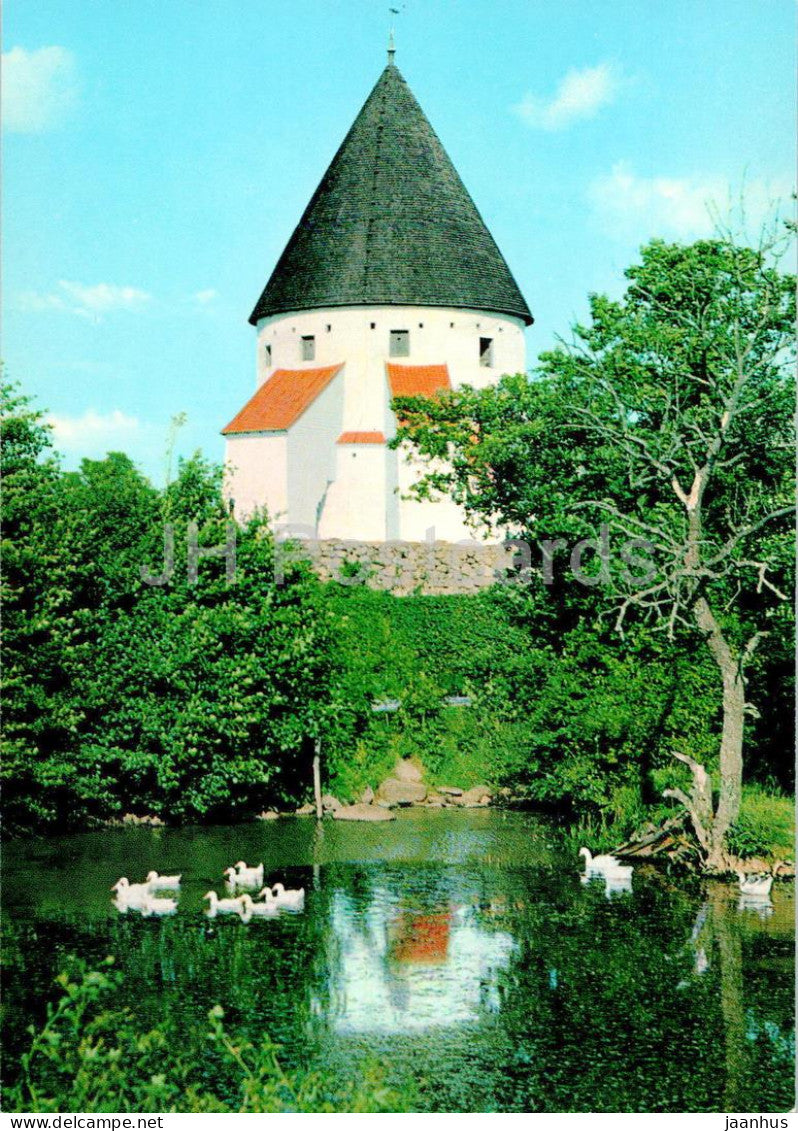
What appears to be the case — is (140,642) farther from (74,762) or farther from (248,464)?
(248,464)

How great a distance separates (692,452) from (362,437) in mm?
29017

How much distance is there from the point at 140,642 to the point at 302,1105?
53.1 feet

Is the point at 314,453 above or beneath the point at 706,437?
above

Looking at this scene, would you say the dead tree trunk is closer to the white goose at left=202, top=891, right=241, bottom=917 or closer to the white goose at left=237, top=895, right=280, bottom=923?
the white goose at left=237, top=895, right=280, bottom=923

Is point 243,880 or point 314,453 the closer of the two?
point 243,880

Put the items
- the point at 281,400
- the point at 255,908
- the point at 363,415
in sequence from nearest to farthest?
the point at 255,908 < the point at 281,400 < the point at 363,415

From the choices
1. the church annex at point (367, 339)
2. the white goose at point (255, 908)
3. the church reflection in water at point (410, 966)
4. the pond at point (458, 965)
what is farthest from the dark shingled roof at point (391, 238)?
the white goose at point (255, 908)

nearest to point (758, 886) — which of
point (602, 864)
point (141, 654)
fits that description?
point (602, 864)

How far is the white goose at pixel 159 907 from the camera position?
Answer: 19.9m

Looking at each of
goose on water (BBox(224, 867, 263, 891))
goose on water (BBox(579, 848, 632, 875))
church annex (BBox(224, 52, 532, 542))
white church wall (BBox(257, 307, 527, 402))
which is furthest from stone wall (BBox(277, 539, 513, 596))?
white church wall (BBox(257, 307, 527, 402))

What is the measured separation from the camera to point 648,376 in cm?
2538

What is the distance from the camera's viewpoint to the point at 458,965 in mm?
17484

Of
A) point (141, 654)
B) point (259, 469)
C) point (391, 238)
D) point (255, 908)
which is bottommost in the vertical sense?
point (255, 908)

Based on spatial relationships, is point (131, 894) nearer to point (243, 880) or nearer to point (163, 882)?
point (163, 882)
